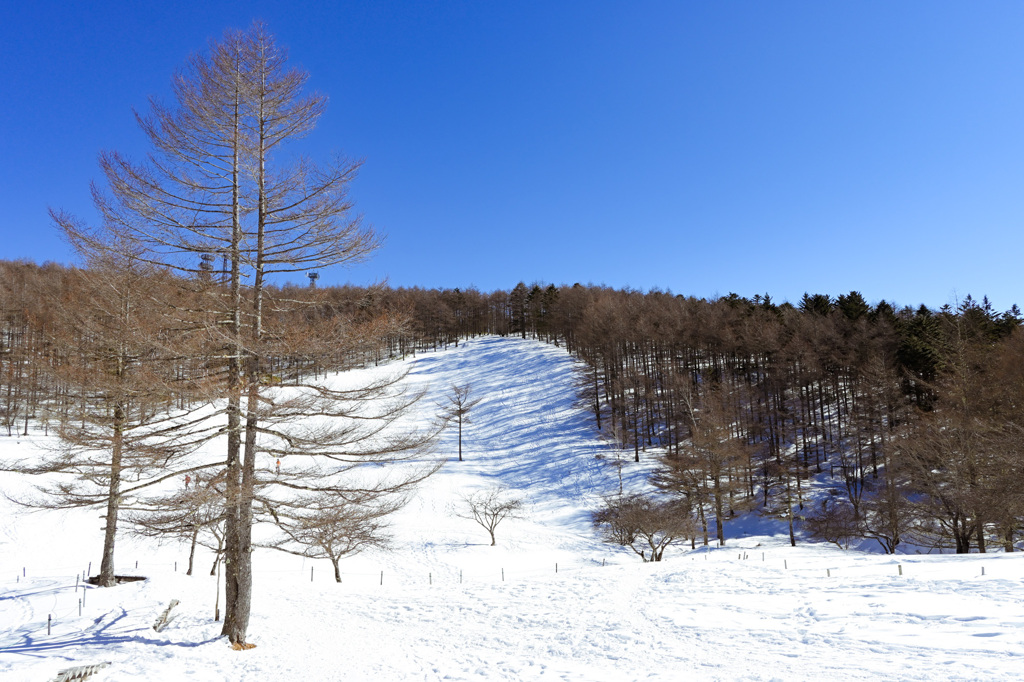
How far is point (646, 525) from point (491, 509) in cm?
1200

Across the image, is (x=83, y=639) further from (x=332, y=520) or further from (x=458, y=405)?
(x=458, y=405)

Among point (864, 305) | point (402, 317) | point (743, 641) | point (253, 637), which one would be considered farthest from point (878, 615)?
point (864, 305)

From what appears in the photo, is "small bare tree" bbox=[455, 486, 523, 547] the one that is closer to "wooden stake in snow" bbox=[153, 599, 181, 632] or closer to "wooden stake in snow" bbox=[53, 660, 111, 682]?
"wooden stake in snow" bbox=[153, 599, 181, 632]

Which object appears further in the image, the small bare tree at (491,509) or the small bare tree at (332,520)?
the small bare tree at (491,509)

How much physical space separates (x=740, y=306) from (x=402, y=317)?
6248 centimetres

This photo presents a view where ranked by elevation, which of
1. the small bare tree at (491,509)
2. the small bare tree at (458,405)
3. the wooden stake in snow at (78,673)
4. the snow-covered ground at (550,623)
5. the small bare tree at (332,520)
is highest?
the small bare tree at (458,405)

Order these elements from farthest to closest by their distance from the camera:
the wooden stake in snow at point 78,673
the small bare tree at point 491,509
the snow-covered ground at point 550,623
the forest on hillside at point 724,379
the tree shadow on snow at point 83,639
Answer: the small bare tree at point 491,509, the tree shadow on snow at point 83,639, the forest on hillside at point 724,379, the snow-covered ground at point 550,623, the wooden stake in snow at point 78,673

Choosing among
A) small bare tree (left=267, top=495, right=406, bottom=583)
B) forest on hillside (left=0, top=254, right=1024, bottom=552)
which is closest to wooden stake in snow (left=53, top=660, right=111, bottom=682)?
small bare tree (left=267, top=495, right=406, bottom=583)

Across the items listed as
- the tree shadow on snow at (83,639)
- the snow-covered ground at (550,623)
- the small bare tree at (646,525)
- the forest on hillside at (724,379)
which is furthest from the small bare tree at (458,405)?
the tree shadow on snow at (83,639)

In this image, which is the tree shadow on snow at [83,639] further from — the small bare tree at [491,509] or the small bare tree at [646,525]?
the small bare tree at [491,509]

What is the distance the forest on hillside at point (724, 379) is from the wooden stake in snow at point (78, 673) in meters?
4.43

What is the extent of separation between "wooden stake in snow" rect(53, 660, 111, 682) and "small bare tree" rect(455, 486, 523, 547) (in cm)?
2415

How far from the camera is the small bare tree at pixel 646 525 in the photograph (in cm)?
2638

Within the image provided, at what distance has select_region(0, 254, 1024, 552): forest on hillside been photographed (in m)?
9.84
